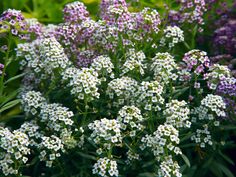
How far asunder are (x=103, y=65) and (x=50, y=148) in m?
0.92

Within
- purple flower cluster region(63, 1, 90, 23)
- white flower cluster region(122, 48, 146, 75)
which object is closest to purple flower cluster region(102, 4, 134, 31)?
white flower cluster region(122, 48, 146, 75)

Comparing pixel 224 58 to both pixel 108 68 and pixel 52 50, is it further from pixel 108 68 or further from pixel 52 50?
pixel 52 50

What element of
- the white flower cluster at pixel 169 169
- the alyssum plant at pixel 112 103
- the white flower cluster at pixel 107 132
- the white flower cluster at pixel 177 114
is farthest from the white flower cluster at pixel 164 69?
the white flower cluster at pixel 169 169

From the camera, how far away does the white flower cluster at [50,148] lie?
4.18 m

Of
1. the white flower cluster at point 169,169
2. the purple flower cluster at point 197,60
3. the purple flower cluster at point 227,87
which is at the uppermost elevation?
the purple flower cluster at point 197,60

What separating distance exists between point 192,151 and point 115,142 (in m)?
1.00

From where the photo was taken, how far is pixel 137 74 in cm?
473

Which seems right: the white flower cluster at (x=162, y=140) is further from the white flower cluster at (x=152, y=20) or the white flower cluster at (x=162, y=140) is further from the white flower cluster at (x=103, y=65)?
the white flower cluster at (x=152, y=20)

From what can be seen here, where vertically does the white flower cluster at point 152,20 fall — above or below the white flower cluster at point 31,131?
above

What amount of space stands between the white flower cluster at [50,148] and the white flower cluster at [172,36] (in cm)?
149

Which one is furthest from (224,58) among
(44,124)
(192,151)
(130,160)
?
(44,124)

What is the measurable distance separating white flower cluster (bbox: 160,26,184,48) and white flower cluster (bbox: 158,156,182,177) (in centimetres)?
133

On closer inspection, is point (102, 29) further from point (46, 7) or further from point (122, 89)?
point (46, 7)

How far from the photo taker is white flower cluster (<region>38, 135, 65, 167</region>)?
4176 mm
